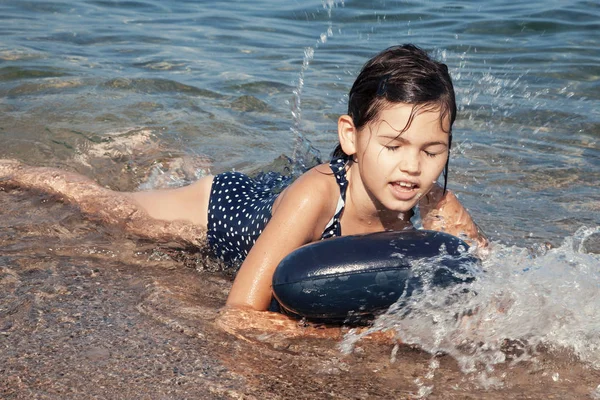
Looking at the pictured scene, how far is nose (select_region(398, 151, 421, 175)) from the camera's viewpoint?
355 centimetres

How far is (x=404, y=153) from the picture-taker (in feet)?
11.7

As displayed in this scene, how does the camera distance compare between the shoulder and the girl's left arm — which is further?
the girl's left arm

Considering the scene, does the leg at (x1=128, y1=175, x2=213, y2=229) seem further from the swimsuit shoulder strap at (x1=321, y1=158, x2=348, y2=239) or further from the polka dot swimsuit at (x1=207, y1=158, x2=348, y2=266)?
the swimsuit shoulder strap at (x1=321, y1=158, x2=348, y2=239)

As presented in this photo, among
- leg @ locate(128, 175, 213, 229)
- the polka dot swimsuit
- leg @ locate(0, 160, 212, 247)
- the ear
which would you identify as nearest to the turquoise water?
leg @ locate(0, 160, 212, 247)

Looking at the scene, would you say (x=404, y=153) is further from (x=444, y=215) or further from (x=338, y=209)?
(x=444, y=215)

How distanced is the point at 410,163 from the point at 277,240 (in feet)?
2.19

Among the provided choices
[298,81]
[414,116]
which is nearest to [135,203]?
[414,116]

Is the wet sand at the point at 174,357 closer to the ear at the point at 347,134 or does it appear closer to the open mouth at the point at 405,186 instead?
the open mouth at the point at 405,186

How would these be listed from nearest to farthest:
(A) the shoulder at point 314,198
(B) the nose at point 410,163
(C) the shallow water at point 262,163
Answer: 1. (C) the shallow water at point 262,163
2. (B) the nose at point 410,163
3. (A) the shoulder at point 314,198

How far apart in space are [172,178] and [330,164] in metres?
2.20

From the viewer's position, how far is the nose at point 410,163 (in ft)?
11.6

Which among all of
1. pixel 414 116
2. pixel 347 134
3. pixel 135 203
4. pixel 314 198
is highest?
pixel 414 116

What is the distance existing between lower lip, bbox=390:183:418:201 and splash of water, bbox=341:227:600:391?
1.40 feet

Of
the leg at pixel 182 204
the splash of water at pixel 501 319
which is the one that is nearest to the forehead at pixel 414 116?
the splash of water at pixel 501 319
